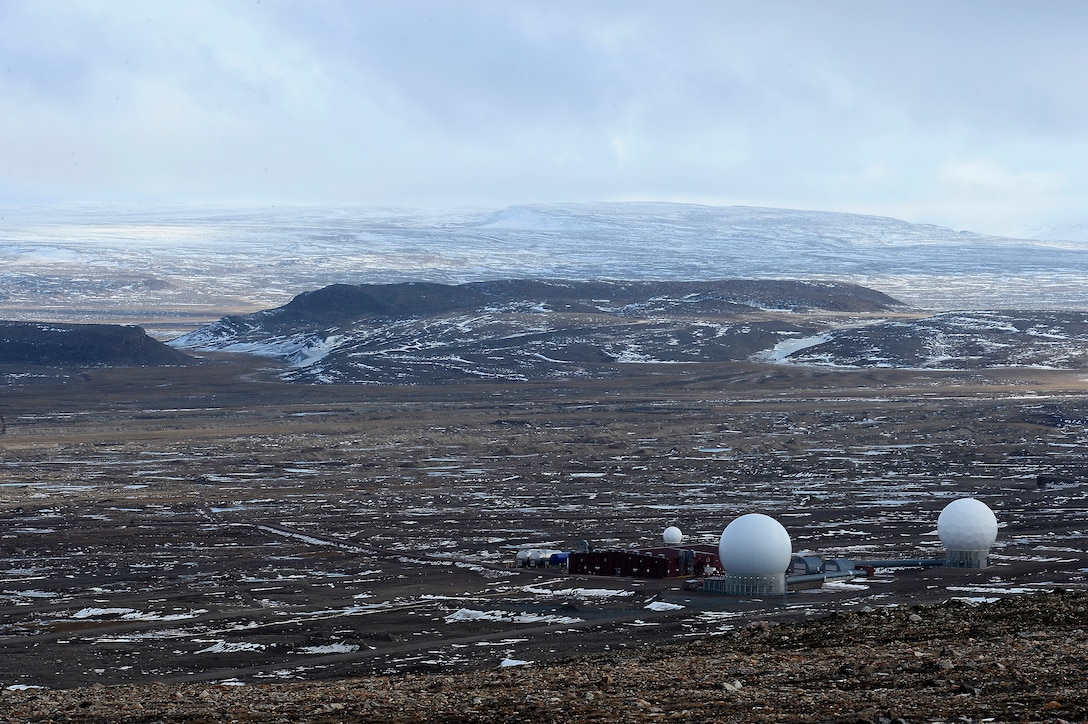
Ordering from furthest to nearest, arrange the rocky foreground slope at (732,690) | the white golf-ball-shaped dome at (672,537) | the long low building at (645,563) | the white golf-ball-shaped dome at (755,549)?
1. the white golf-ball-shaped dome at (672,537)
2. the long low building at (645,563)
3. the white golf-ball-shaped dome at (755,549)
4. the rocky foreground slope at (732,690)

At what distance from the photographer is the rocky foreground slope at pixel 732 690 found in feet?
45.6

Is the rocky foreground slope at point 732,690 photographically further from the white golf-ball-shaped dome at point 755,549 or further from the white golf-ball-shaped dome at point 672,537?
the white golf-ball-shaped dome at point 672,537

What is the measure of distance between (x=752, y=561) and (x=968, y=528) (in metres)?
7.44

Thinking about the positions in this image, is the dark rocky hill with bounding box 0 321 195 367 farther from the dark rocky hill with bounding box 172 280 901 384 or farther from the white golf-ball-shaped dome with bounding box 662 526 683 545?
the white golf-ball-shaped dome with bounding box 662 526 683 545

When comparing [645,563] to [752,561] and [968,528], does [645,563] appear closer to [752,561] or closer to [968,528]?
[752,561]

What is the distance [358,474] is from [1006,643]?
151 feet

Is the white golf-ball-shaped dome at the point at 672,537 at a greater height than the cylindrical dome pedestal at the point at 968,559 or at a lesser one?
lesser

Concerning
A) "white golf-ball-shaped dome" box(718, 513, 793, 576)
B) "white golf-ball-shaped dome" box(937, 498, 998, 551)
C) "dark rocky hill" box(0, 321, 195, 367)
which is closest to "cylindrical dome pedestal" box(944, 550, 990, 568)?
"white golf-ball-shaped dome" box(937, 498, 998, 551)

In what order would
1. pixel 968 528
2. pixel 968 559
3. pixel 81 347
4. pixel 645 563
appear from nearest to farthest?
pixel 645 563 < pixel 968 528 < pixel 968 559 < pixel 81 347

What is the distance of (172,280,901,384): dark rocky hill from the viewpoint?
11912cm

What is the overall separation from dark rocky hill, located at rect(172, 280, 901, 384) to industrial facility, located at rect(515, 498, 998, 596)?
74701 mm

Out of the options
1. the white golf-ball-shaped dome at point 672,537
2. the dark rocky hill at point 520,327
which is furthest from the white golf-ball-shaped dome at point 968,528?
the dark rocky hill at point 520,327

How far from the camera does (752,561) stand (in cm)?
3259

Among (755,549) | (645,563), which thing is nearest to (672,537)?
(645,563)
